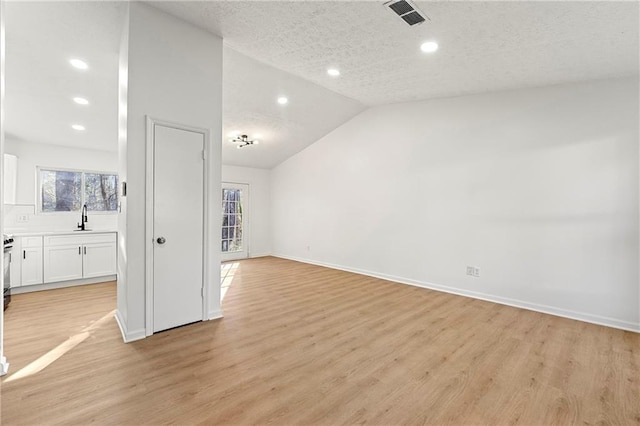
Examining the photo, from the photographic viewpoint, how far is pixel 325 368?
90.9 inches

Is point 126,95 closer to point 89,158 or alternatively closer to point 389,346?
point 389,346

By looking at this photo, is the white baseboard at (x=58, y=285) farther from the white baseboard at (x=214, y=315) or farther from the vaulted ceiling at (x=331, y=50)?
the white baseboard at (x=214, y=315)

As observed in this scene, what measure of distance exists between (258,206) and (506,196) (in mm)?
5777

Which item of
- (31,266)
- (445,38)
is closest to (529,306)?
(445,38)

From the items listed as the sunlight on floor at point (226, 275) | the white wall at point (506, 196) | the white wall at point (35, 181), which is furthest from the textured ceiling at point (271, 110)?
the white wall at point (35, 181)

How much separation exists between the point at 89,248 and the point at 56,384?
3195mm

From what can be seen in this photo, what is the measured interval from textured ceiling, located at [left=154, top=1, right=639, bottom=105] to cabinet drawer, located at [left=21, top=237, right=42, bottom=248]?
3851 mm

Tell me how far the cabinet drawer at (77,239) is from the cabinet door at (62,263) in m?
0.06

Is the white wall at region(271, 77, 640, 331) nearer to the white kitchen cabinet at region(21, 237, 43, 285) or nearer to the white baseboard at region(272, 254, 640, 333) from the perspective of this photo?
the white baseboard at region(272, 254, 640, 333)

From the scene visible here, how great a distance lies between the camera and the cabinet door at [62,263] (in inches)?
168

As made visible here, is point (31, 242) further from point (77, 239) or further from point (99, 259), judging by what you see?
point (99, 259)

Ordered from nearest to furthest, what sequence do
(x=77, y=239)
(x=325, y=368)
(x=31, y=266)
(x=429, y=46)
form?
(x=325, y=368) → (x=429, y=46) → (x=31, y=266) → (x=77, y=239)

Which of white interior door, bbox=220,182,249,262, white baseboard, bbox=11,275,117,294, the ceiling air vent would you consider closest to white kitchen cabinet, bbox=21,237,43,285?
white baseboard, bbox=11,275,117,294

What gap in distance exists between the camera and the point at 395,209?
527 cm
